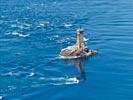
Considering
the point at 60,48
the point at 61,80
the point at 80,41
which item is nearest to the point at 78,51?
the point at 80,41

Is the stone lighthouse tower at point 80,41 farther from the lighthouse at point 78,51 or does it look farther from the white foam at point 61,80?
the white foam at point 61,80

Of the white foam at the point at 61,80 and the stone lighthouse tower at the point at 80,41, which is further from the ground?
the stone lighthouse tower at the point at 80,41

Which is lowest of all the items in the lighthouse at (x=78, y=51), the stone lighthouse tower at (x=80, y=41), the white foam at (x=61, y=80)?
the white foam at (x=61, y=80)

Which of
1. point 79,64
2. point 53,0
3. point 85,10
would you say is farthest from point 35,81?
point 53,0

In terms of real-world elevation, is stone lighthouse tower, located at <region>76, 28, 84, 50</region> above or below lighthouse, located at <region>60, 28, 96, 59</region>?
above

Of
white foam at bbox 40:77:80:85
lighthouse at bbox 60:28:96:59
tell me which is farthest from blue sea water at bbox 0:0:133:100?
lighthouse at bbox 60:28:96:59

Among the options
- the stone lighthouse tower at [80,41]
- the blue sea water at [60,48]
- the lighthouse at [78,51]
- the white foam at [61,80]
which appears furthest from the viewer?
the stone lighthouse tower at [80,41]

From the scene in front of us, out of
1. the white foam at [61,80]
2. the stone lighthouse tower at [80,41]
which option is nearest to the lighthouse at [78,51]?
the stone lighthouse tower at [80,41]

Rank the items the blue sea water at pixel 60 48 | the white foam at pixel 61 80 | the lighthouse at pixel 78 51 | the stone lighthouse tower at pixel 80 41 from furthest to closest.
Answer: the stone lighthouse tower at pixel 80 41 < the lighthouse at pixel 78 51 < the white foam at pixel 61 80 < the blue sea water at pixel 60 48

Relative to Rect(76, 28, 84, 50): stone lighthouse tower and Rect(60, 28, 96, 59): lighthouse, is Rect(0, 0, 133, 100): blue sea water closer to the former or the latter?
Rect(60, 28, 96, 59): lighthouse

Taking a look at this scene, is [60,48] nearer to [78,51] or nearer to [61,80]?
[78,51]
